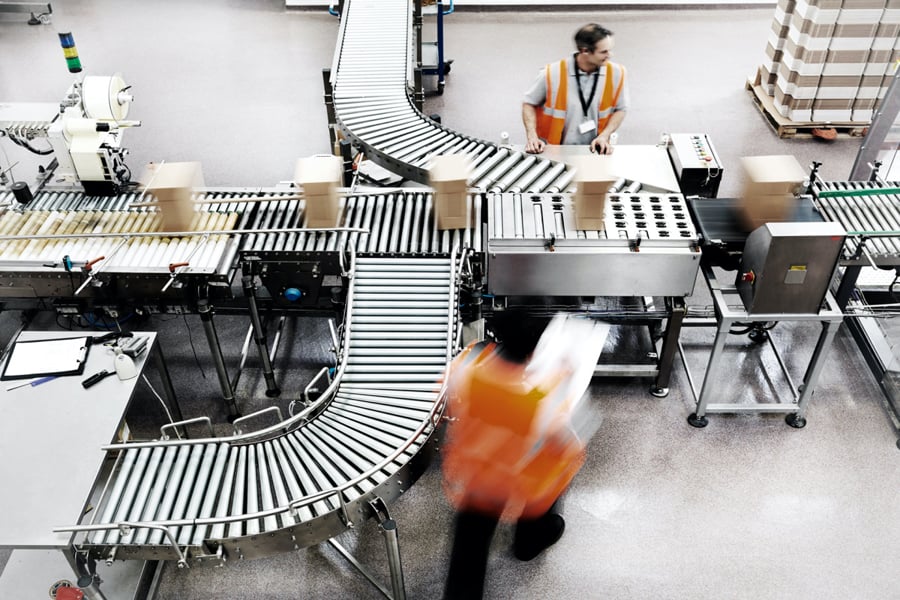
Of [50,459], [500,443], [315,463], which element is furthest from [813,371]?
[50,459]

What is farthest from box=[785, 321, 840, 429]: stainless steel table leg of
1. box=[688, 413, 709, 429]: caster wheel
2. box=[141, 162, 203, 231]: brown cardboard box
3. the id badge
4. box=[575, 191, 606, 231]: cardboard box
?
box=[141, 162, 203, 231]: brown cardboard box

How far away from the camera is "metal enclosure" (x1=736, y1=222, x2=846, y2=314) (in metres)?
3.83

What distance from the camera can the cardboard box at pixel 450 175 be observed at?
4.05m

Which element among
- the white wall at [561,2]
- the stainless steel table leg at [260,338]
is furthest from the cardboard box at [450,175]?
the white wall at [561,2]

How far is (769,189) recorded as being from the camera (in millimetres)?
4164

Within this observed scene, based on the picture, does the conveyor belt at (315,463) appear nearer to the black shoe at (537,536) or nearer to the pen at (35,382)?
the pen at (35,382)

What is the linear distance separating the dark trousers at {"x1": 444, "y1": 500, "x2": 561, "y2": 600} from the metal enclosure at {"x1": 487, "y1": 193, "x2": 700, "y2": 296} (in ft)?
4.76

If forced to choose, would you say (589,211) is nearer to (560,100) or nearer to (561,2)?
(560,100)

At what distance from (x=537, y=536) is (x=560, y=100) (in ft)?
9.07

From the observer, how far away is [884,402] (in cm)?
470

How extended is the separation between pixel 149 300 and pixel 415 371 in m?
1.59

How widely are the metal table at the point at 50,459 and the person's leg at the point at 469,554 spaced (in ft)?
5.06

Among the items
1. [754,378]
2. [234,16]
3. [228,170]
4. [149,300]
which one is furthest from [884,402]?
[234,16]

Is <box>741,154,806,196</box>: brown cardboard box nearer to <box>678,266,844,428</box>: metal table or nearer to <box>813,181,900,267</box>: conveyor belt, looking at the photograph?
<box>813,181,900,267</box>: conveyor belt
